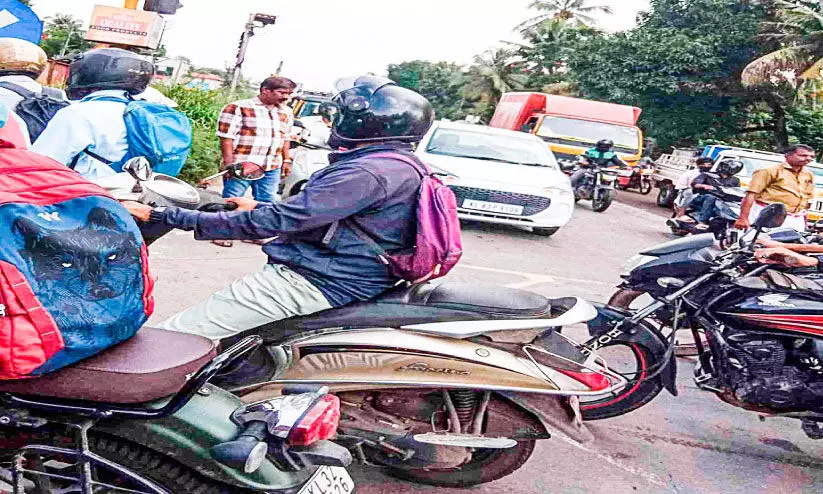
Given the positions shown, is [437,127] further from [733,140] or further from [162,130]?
[733,140]

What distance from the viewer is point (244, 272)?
20.7 feet

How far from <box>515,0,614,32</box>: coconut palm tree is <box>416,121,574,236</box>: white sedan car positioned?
102ft

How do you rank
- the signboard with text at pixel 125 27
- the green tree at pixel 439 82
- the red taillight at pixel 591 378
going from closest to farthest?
the red taillight at pixel 591 378 < the signboard with text at pixel 125 27 < the green tree at pixel 439 82

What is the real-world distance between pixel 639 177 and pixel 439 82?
Answer: 3757 centimetres

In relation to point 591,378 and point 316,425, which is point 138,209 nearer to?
point 316,425

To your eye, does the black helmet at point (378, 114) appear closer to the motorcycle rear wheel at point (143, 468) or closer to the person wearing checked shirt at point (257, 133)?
the motorcycle rear wheel at point (143, 468)

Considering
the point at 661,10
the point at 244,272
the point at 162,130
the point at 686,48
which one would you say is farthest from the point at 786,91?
the point at 162,130

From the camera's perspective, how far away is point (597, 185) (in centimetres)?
1393

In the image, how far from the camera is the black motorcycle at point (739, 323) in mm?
3504

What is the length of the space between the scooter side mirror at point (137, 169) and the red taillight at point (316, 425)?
3.66 feet

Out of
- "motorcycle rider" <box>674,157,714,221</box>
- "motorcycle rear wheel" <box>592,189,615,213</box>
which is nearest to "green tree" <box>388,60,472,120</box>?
"motorcycle rear wheel" <box>592,189,615,213</box>

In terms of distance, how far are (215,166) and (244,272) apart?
14.6 feet

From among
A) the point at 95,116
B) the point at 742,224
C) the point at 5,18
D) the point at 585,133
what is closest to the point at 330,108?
the point at 95,116

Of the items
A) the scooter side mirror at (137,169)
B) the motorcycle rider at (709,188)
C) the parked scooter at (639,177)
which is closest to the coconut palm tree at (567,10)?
the parked scooter at (639,177)
